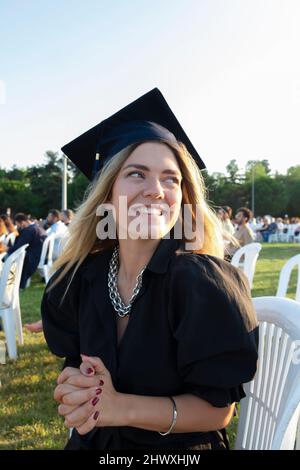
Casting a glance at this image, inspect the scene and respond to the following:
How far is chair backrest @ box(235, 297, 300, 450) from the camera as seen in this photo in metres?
1.38

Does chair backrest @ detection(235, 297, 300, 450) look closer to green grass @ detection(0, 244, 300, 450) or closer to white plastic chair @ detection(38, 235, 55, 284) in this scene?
green grass @ detection(0, 244, 300, 450)

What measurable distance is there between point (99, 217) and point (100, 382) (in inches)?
30.6

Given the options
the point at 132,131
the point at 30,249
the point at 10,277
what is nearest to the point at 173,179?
the point at 132,131

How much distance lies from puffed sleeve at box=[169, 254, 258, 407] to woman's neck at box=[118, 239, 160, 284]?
0.32 meters

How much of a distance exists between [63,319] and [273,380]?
82 cm

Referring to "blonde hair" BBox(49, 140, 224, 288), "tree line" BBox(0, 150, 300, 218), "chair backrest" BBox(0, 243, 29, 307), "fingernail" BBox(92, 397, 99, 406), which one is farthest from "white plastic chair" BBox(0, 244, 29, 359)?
"tree line" BBox(0, 150, 300, 218)

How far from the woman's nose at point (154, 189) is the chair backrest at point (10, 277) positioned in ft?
13.9

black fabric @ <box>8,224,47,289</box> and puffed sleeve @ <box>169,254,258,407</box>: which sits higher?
→ puffed sleeve @ <box>169,254,258,407</box>

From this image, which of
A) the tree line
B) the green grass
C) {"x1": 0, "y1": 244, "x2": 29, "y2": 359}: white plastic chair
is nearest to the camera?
the green grass

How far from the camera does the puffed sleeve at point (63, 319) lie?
1811 millimetres

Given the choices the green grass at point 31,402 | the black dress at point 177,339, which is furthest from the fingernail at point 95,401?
the green grass at point 31,402

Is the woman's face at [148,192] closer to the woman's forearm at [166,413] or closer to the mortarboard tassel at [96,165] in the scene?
the mortarboard tassel at [96,165]

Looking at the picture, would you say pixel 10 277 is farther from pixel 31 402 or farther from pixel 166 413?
pixel 166 413
